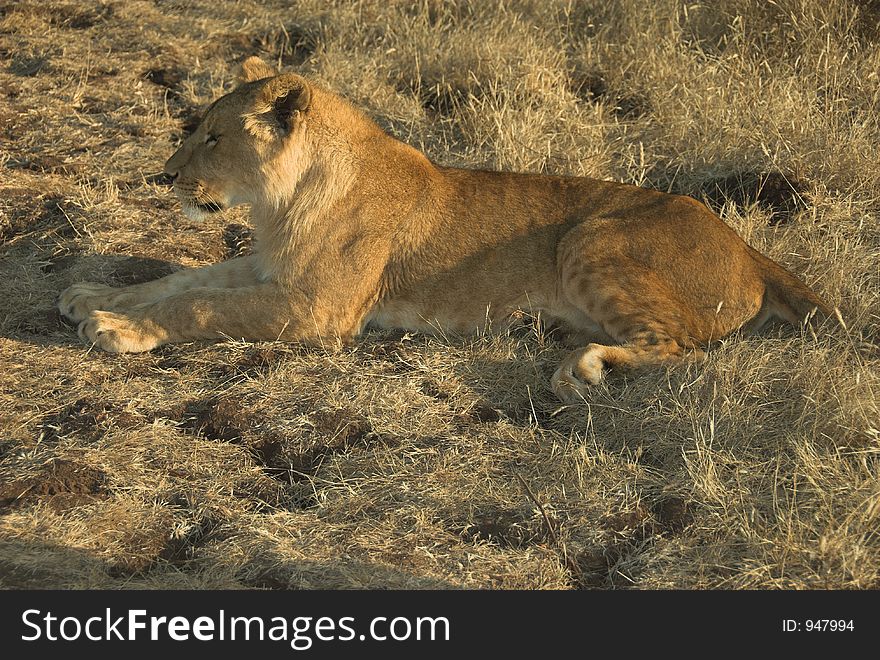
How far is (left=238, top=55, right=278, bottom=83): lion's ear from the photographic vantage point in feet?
14.7

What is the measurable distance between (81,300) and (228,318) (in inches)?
25.3

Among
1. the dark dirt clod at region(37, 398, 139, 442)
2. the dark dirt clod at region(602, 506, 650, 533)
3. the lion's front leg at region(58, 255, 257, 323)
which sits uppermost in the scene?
the lion's front leg at region(58, 255, 257, 323)

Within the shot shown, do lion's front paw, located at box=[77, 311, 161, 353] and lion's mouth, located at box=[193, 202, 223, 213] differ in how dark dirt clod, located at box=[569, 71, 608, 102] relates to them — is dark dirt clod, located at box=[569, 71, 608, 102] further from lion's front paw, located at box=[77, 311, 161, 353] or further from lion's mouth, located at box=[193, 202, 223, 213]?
lion's front paw, located at box=[77, 311, 161, 353]

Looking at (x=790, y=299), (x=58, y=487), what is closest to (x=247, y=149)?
(x=58, y=487)

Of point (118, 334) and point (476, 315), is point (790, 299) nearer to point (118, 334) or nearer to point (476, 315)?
point (476, 315)

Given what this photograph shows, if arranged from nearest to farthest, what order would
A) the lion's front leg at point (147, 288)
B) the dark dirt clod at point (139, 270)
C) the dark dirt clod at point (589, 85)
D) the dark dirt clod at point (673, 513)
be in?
the dark dirt clod at point (673, 513) < the lion's front leg at point (147, 288) < the dark dirt clod at point (139, 270) < the dark dirt clod at point (589, 85)

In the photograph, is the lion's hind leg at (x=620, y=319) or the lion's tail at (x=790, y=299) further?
the lion's tail at (x=790, y=299)

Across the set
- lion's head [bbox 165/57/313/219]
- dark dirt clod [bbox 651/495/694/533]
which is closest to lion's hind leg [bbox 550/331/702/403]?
dark dirt clod [bbox 651/495/694/533]

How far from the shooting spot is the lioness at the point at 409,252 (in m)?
4.03

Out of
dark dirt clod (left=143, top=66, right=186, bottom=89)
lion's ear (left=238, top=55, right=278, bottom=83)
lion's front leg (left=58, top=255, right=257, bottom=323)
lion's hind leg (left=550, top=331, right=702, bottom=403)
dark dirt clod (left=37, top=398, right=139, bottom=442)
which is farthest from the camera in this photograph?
dark dirt clod (left=143, top=66, right=186, bottom=89)

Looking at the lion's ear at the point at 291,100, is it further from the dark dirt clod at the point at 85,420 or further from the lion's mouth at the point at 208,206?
the dark dirt clod at the point at 85,420

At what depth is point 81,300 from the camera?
4277 millimetres

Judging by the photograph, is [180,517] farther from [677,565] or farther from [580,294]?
[580,294]

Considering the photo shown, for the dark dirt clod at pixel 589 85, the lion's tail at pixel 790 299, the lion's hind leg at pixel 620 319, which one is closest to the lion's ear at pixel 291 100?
the lion's hind leg at pixel 620 319
